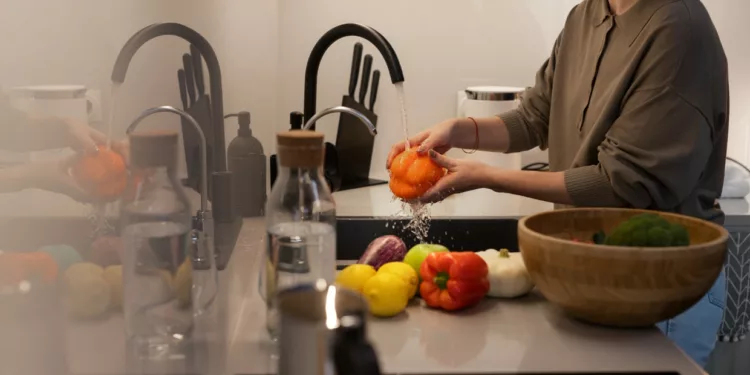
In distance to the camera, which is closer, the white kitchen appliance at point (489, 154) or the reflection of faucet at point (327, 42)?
the reflection of faucet at point (327, 42)

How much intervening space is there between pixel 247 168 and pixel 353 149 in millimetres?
771

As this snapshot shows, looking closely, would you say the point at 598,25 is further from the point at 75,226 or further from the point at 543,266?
the point at 75,226

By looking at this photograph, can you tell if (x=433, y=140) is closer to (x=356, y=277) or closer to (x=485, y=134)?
(x=485, y=134)

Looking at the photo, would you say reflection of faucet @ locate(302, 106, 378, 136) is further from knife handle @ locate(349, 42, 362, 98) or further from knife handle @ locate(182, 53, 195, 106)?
knife handle @ locate(349, 42, 362, 98)

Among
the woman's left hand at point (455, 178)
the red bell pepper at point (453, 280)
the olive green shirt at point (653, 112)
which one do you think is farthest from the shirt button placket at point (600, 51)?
the red bell pepper at point (453, 280)

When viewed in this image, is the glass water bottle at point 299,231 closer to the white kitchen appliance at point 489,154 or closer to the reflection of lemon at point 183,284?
the reflection of lemon at point 183,284

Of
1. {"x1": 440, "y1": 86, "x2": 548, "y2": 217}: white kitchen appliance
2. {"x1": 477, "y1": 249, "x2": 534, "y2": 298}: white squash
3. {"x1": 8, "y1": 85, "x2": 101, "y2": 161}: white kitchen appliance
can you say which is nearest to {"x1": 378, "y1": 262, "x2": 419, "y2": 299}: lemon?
{"x1": 477, "y1": 249, "x2": 534, "y2": 298}: white squash

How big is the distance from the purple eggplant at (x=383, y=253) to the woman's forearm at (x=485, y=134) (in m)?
0.50

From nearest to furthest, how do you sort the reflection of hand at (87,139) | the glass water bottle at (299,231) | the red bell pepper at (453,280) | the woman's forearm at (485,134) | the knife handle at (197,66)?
the reflection of hand at (87,139)
the glass water bottle at (299,231)
the red bell pepper at (453,280)
the knife handle at (197,66)
the woman's forearm at (485,134)

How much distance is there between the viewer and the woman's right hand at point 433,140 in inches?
70.1

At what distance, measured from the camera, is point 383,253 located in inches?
58.7

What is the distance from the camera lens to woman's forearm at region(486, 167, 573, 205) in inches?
66.3

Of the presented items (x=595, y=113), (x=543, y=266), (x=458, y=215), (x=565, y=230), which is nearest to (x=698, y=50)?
(x=595, y=113)

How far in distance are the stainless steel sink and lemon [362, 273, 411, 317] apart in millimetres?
867
